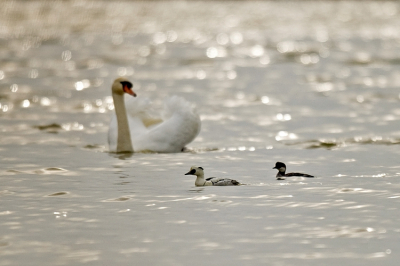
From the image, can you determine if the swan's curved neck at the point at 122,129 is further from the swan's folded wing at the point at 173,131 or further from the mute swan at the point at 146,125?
the swan's folded wing at the point at 173,131

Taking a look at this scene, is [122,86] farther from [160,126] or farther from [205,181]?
[205,181]

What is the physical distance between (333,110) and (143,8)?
4234 cm

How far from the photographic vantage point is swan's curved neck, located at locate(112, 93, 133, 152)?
14.1 meters

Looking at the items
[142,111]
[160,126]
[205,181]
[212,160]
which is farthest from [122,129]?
[205,181]

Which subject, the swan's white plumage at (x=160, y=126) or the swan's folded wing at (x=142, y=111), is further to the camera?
the swan's folded wing at (x=142, y=111)

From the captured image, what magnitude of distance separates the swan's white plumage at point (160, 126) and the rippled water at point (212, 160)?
0.32 meters

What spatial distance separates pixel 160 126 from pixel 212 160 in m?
1.55

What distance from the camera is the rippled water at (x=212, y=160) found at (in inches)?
328

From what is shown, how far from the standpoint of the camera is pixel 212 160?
13.4 m

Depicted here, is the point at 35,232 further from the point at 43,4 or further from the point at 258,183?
the point at 43,4

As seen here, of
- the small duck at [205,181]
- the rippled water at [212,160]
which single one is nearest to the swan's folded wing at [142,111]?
the rippled water at [212,160]

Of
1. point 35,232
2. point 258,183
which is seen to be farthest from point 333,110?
point 35,232

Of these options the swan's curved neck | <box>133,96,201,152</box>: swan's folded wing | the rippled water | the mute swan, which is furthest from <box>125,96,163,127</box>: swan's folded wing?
the rippled water

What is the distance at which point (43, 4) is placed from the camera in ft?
188
